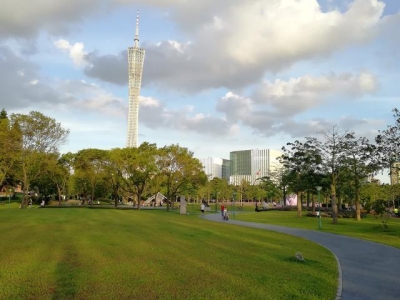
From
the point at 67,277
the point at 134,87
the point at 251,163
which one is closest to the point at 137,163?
the point at 67,277

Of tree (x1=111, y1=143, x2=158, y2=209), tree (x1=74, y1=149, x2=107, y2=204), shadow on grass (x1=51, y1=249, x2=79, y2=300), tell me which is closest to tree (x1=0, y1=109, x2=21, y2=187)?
tree (x1=111, y1=143, x2=158, y2=209)

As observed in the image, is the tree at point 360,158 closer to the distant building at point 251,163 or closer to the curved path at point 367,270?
the curved path at point 367,270

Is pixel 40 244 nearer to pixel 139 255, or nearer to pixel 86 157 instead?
pixel 139 255

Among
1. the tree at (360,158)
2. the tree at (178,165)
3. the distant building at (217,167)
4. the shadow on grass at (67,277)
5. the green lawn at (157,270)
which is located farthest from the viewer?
the distant building at (217,167)

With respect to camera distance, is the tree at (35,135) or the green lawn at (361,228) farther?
the tree at (35,135)

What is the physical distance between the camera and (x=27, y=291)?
8.05m

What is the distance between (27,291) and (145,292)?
101 inches

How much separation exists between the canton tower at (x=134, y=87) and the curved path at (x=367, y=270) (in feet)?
328

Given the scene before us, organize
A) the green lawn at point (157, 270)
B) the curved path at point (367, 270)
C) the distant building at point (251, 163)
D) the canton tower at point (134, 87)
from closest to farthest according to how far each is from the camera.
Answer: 1. the green lawn at point (157, 270)
2. the curved path at point (367, 270)
3. the canton tower at point (134, 87)
4. the distant building at point (251, 163)

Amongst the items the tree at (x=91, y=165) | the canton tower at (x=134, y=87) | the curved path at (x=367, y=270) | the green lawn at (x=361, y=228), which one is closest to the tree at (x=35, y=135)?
the tree at (x=91, y=165)

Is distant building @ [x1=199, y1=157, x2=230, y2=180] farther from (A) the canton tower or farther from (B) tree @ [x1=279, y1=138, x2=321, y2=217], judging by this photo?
(B) tree @ [x1=279, y1=138, x2=321, y2=217]

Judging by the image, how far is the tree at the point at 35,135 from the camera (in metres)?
47.5

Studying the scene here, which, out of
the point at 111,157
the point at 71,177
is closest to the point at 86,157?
the point at 71,177

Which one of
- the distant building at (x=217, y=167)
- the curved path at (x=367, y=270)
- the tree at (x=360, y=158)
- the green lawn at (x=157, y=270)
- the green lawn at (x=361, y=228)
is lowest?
the green lawn at (x=361, y=228)
